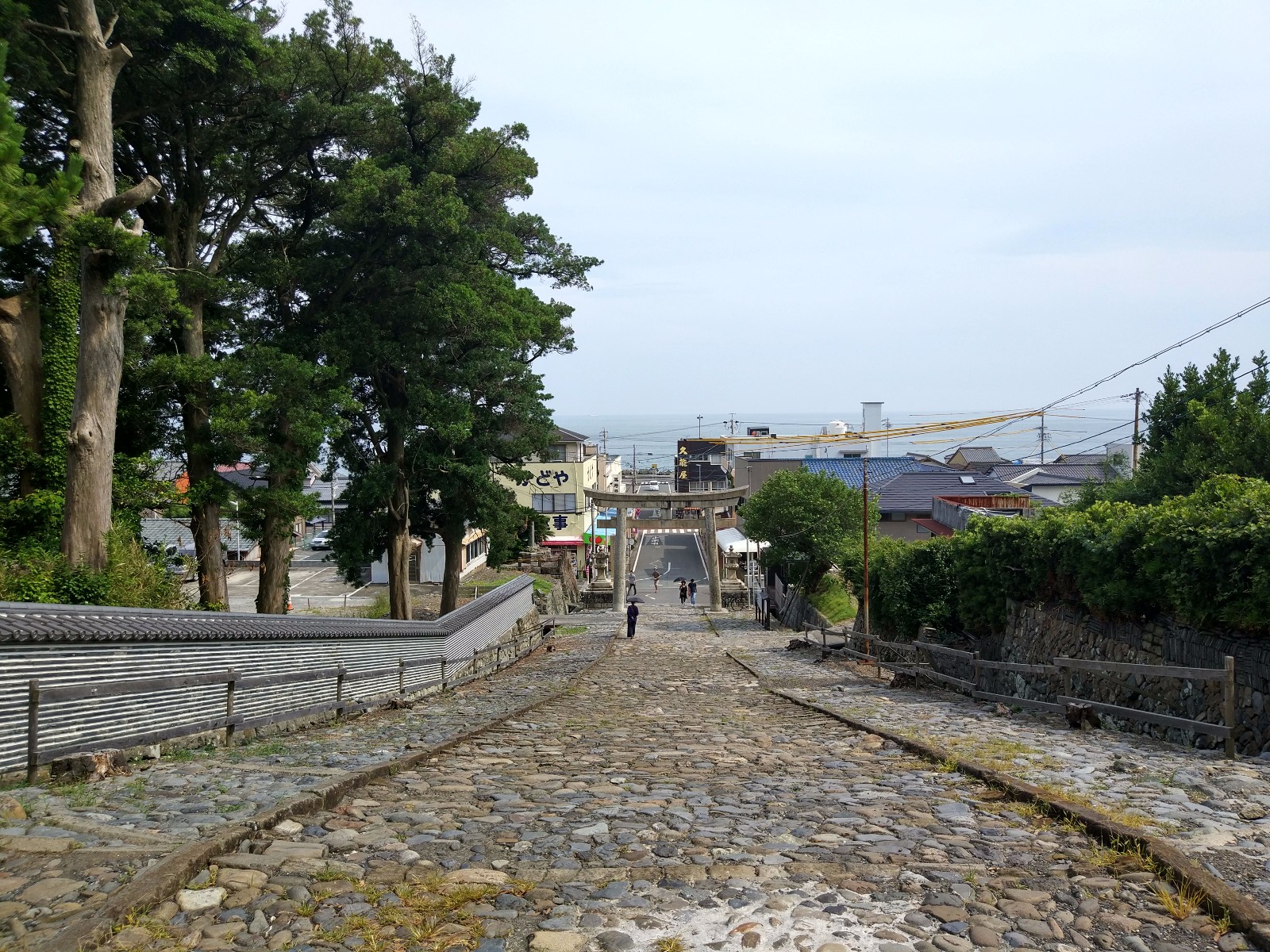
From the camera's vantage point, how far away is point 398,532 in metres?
23.8

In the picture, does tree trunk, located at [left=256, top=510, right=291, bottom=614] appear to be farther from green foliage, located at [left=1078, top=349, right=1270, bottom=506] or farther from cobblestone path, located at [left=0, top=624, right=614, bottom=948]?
green foliage, located at [left=1078, top=349, right=1270, bottom=506]

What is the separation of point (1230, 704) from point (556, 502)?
169 feet

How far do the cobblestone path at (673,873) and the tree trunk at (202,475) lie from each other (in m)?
10.7

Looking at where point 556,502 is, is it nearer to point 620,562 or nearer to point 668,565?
point 668,565

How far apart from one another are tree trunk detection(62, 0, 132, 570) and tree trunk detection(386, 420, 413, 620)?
9517 mm

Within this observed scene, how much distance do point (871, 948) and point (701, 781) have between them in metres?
3.59

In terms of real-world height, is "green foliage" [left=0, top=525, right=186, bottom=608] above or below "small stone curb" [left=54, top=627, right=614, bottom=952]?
above

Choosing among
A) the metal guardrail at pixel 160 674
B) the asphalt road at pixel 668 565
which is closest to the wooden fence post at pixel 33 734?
the metal guardrail at pixel 160 674

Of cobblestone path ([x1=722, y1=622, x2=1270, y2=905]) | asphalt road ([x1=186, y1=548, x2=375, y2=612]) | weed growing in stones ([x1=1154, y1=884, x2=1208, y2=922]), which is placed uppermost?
weed growing in stones ([x1=1154, y1=884, x2=1208, y2=922])

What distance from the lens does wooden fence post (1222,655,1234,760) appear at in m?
8.23

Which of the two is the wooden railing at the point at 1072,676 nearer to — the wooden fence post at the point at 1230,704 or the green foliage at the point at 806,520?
the wooden fence post at the point at 1230,704

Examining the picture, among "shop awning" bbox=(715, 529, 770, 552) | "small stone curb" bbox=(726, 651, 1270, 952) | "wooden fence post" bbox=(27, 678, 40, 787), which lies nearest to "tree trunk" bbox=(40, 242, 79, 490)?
"wooden fence post" bbox=(27, 678, 40, 787)

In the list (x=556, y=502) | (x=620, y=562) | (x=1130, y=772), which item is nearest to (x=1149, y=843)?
(x=1130, y=772)

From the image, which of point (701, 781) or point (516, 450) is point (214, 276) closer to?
point (516, 450)
